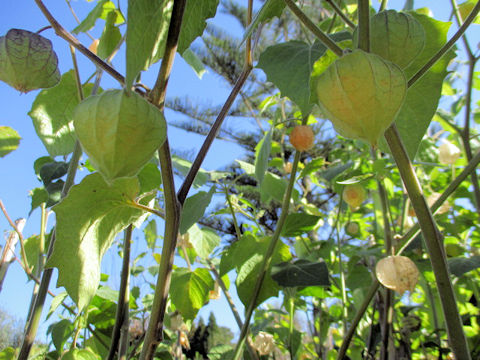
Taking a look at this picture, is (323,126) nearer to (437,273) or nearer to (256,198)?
(256,198)

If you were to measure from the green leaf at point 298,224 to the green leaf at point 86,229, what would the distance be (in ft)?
1.22

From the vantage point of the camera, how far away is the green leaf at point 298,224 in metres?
0.71

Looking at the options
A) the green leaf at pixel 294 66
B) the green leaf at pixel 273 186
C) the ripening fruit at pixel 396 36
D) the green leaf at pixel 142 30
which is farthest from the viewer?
the green leaf at pixel 273 186

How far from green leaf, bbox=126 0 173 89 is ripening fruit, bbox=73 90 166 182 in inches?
1.0

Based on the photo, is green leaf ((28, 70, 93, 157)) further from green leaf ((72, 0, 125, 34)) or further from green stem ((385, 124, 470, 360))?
green stem ((385, 124, 470, 360))

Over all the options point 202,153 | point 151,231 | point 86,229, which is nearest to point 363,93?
point 202,153

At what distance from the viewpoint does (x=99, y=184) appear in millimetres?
383

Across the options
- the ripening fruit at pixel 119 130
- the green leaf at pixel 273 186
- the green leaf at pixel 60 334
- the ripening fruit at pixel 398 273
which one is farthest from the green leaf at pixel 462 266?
the green leaf at pixel 60 334

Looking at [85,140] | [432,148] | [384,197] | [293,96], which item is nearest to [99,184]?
[85,140]

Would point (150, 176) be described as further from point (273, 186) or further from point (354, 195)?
point (354, 195)

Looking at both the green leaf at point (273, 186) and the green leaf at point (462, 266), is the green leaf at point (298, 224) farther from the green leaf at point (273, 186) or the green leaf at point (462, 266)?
the green leaf at point (462, 266)

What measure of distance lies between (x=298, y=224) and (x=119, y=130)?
0.49m

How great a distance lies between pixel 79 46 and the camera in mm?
335

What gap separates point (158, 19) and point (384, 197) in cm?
63
